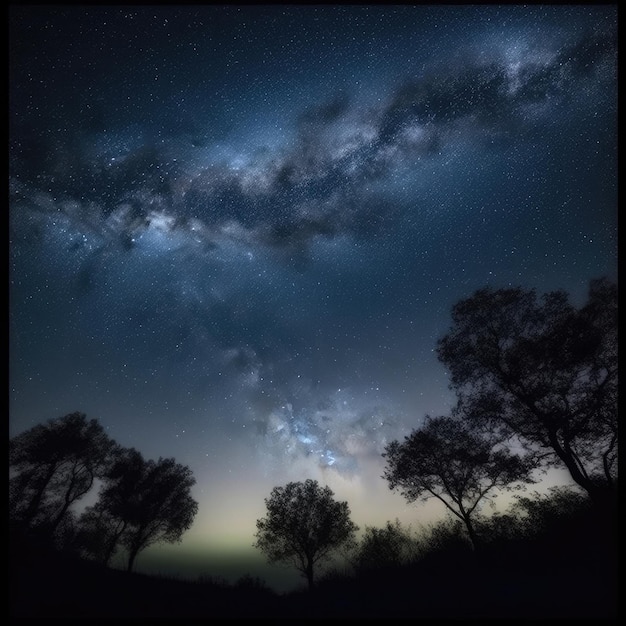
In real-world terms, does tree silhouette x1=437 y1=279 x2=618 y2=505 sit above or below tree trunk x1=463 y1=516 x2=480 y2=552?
above

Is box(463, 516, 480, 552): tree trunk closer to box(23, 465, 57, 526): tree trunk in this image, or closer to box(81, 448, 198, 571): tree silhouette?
box(81, 448, 198, 571): tree silhouette

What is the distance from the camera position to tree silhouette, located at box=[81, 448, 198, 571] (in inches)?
1495

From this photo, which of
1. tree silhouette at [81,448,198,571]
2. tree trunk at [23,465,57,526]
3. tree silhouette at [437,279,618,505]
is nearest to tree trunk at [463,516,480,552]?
tree silhouette at [437,279,618,505]

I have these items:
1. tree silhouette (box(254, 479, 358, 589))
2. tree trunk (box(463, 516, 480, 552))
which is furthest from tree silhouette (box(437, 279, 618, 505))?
tree silhouette (box(254, 479, 358, 589))

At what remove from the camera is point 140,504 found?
38.5 metres

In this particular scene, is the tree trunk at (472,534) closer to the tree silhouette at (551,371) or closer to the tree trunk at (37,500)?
the tree silhouette at (551,371)

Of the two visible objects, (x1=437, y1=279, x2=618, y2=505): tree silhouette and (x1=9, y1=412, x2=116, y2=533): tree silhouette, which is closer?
(x1=437, y1=279, x2=618, y2=505): tree silhouette

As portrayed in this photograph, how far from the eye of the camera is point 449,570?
18719 millimetres

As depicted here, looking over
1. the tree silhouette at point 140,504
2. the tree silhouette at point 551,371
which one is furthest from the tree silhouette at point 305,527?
Result: the tree silhouette at point 551,371

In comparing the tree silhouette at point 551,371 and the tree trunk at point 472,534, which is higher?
the tree silhouette at point 551,371

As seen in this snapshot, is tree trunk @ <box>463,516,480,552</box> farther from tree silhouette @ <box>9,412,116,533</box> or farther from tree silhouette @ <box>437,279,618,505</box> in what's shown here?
tree silhouette @ <box>9,412,116,533</box>

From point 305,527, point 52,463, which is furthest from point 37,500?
point 305,527

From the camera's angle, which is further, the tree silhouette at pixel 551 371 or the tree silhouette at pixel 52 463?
the tree silhouette at pixel 52 463

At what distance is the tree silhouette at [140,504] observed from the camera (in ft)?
125
